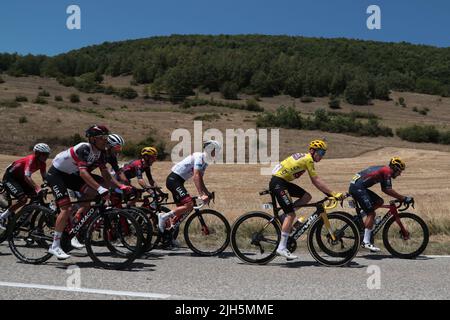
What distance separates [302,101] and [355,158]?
5770 centimetres

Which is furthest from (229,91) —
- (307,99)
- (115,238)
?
(115,238)

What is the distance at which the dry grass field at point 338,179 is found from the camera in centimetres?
2012

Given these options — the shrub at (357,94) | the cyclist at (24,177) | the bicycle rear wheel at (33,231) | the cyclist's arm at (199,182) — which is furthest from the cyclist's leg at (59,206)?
the shrub at (357,94)

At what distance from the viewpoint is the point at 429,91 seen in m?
109

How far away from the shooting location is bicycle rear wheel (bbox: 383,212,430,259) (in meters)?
8.48

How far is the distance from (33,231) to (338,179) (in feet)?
78.8

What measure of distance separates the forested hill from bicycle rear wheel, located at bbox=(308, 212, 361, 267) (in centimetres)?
8837

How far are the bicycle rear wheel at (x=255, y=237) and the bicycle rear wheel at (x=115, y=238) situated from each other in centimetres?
152

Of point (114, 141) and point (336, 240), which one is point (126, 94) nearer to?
point (114, 141)

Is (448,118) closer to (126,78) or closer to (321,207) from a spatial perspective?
(126,78)

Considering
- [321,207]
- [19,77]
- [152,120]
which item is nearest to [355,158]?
[152,120]

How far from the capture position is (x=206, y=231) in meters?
8.82

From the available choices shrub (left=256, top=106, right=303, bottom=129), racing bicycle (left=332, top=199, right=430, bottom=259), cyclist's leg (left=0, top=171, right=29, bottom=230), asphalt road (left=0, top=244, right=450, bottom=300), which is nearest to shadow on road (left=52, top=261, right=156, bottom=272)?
asphalt road (left=0, top=244, right=450, bottom=300)

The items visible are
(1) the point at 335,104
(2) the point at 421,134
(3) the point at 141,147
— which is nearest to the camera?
(3) the point at 141,147
